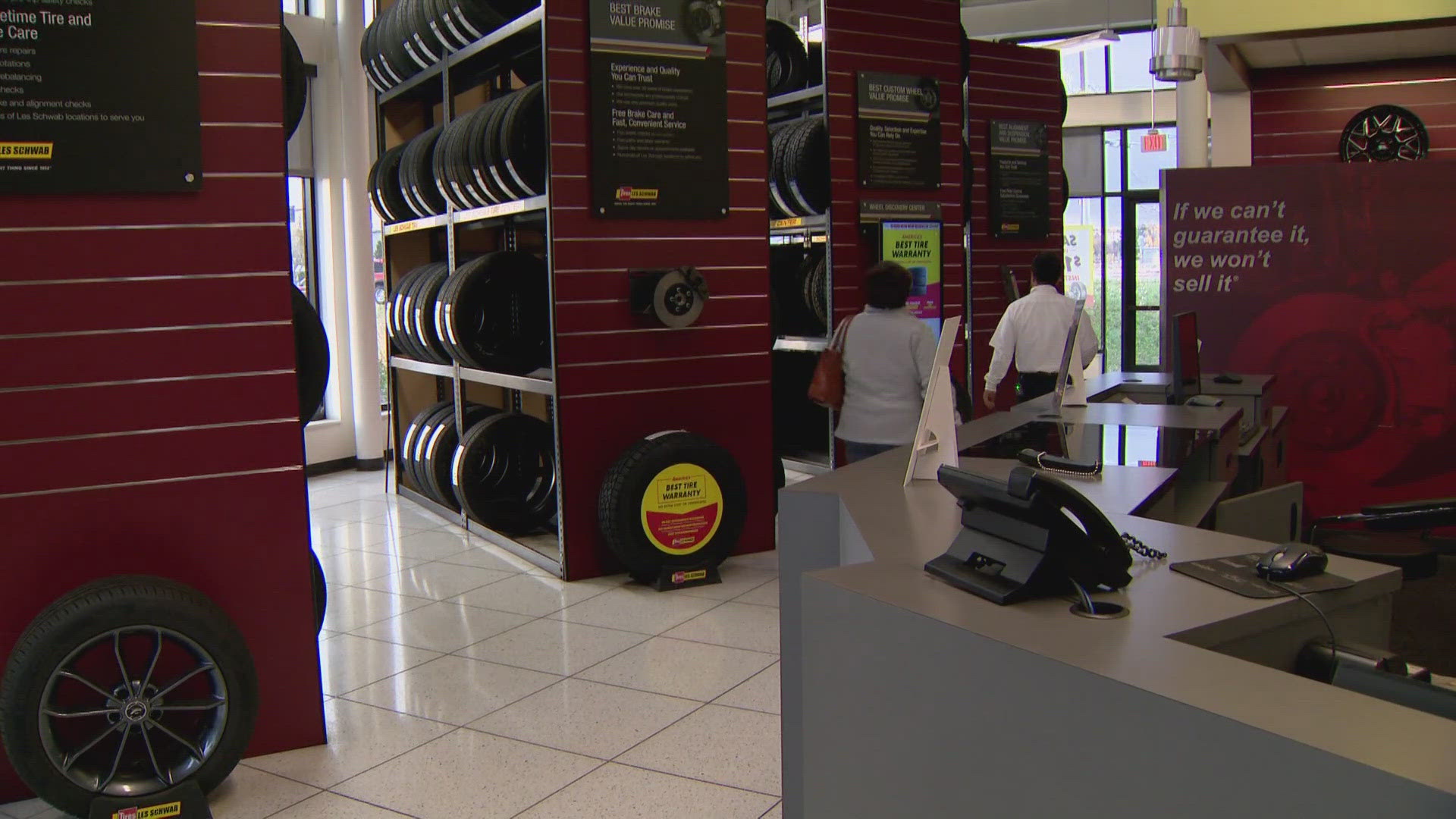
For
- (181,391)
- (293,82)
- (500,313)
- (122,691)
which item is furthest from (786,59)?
(122,691)

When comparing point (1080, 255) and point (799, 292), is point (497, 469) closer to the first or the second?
point (799, 292)

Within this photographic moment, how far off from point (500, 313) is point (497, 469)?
86 cm

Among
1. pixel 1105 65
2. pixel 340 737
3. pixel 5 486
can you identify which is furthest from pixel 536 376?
pixel 1105 65

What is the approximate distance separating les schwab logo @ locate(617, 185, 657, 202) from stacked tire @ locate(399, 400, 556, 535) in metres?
1.45

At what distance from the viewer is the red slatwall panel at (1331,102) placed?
7.79 metres

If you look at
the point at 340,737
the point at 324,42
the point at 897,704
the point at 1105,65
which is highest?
the point at 1105,65

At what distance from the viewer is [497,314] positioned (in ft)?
20.0

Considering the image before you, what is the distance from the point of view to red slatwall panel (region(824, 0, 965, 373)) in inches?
282

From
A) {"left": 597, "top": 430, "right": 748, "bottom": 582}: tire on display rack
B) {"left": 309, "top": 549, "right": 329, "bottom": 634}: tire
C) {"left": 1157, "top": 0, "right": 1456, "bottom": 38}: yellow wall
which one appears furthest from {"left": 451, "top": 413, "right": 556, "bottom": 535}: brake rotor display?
{"left": 1157, "top": 0, "right": 1456, "bottom": 38}: yellow wall

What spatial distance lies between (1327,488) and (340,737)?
5073 mm

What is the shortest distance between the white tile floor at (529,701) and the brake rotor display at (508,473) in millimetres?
361

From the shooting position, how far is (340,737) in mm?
3549

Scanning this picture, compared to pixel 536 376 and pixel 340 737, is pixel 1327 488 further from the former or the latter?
pixel 340 737

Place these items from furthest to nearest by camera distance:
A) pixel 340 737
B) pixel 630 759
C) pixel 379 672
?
pixel 379 672, pixel 340 737, pixel 630 759
